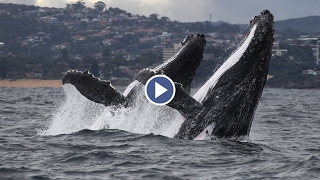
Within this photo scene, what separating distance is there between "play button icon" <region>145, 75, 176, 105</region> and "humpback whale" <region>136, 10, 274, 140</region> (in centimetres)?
14

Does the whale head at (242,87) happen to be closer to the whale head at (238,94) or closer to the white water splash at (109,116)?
the whale head at (238,94)

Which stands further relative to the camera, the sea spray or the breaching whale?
the sea spray

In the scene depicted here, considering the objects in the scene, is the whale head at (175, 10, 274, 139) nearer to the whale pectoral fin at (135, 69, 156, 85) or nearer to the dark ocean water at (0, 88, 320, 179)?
the dark ocean water at (0, 88, 320, 179)

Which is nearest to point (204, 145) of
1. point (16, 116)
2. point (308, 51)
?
point (16, 116)

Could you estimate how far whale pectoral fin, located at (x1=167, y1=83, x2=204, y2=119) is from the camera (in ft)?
47.4

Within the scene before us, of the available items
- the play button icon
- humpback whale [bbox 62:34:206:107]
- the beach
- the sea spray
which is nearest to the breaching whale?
the play button icon

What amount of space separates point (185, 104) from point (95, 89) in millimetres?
2121

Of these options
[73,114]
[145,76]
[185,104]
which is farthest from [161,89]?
[73,114]

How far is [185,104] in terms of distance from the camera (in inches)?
577

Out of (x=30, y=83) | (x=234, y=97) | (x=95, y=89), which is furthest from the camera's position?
(x=30, y=83)

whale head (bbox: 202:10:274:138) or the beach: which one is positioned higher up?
whale head (bbox: 202:10:274:138)

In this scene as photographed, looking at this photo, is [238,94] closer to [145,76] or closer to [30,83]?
[145,76]

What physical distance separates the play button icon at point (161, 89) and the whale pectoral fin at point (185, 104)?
10cm

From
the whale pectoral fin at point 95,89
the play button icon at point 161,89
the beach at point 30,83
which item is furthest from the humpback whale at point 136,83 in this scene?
the beach at point 30,83
